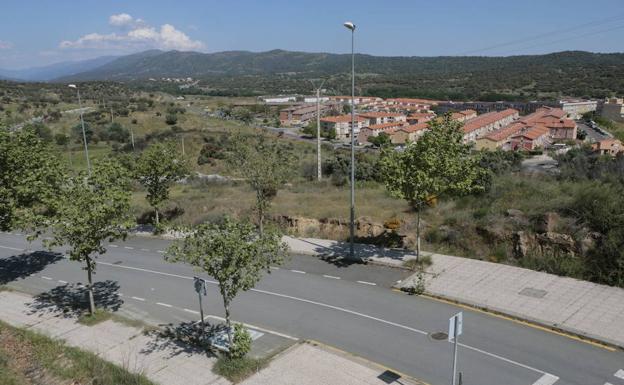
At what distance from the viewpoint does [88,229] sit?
Result: 532 inches

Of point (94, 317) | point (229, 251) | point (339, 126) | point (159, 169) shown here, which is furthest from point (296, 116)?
point (229, 251)

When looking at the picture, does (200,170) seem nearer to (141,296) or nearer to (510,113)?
(141,296)

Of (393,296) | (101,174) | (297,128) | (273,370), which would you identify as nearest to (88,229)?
(101,174)

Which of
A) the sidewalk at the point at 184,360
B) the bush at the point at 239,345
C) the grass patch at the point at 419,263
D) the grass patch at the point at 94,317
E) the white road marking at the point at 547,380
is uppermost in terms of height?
the bush at the point at 239,345

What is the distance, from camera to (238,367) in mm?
11195

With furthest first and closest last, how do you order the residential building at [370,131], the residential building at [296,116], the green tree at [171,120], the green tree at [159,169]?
the residential building at [296,116] < the residential building at [370,131] < the green tree at [171,120] < the green tree at [159,169]

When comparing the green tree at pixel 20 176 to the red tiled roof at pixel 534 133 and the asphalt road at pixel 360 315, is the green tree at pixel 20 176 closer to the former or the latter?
the asphalt road at pixel 360 315

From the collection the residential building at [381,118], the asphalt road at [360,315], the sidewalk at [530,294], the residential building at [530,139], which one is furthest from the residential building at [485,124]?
the asphalt road at [360,315]

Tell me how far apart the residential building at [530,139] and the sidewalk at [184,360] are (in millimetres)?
73207

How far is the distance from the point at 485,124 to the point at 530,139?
18.2 metres

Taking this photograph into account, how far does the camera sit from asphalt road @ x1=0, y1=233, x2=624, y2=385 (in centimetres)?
1091

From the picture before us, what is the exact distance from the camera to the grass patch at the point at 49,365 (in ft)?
34.8

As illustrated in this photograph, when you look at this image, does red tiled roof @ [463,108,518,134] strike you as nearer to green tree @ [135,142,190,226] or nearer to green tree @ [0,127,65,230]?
green tree @ [135,142,190,226]

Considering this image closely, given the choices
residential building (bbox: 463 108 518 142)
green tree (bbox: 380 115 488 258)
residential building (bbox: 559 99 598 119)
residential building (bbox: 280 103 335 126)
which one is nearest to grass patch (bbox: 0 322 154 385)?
green tree (bbox: 380 115 488 258)
